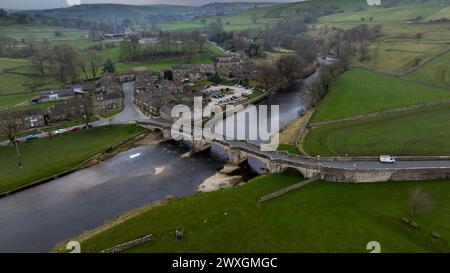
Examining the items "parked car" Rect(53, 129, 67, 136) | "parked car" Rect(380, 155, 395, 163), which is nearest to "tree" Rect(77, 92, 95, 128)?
"parked car" Rect(53, 129, 67, 136)

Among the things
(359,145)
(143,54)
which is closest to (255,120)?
(359,145)

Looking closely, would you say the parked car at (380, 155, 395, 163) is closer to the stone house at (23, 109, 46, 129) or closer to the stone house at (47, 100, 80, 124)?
the stone house at (47, 100, 80, 124)

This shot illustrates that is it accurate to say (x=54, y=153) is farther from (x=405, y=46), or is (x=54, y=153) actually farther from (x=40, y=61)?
(x=405, y=46)

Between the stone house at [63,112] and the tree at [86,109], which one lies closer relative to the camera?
the tree at [86,109]

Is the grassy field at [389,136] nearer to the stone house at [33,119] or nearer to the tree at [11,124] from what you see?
the tree at [11,124]

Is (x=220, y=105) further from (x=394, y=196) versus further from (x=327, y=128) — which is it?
(x=394, y=196)

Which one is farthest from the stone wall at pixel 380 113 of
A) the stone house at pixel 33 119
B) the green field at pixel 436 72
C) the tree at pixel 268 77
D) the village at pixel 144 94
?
the stone house at pixel 33 119
